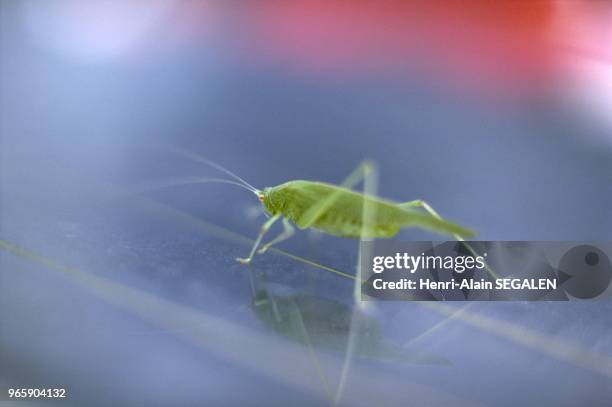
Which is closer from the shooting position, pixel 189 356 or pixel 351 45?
pixel 189 356

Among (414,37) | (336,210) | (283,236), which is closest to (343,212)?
(336,210)

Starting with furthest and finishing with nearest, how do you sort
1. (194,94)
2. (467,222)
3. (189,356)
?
1. (194,94)
2. (467,222)
3. (189,356)

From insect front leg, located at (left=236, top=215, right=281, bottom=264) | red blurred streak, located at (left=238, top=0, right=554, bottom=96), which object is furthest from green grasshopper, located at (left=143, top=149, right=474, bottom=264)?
red blurred streak, located at (left=238, top=0, right=554, bottom=96)

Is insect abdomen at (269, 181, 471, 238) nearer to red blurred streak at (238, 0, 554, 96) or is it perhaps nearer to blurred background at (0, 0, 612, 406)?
blurred background at (0, 0, 612, 406)

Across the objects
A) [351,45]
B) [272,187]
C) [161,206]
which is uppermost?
[351,45]

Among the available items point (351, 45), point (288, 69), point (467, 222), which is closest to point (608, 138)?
point (467, 222)

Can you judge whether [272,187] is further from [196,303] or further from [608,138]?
[608,138]
